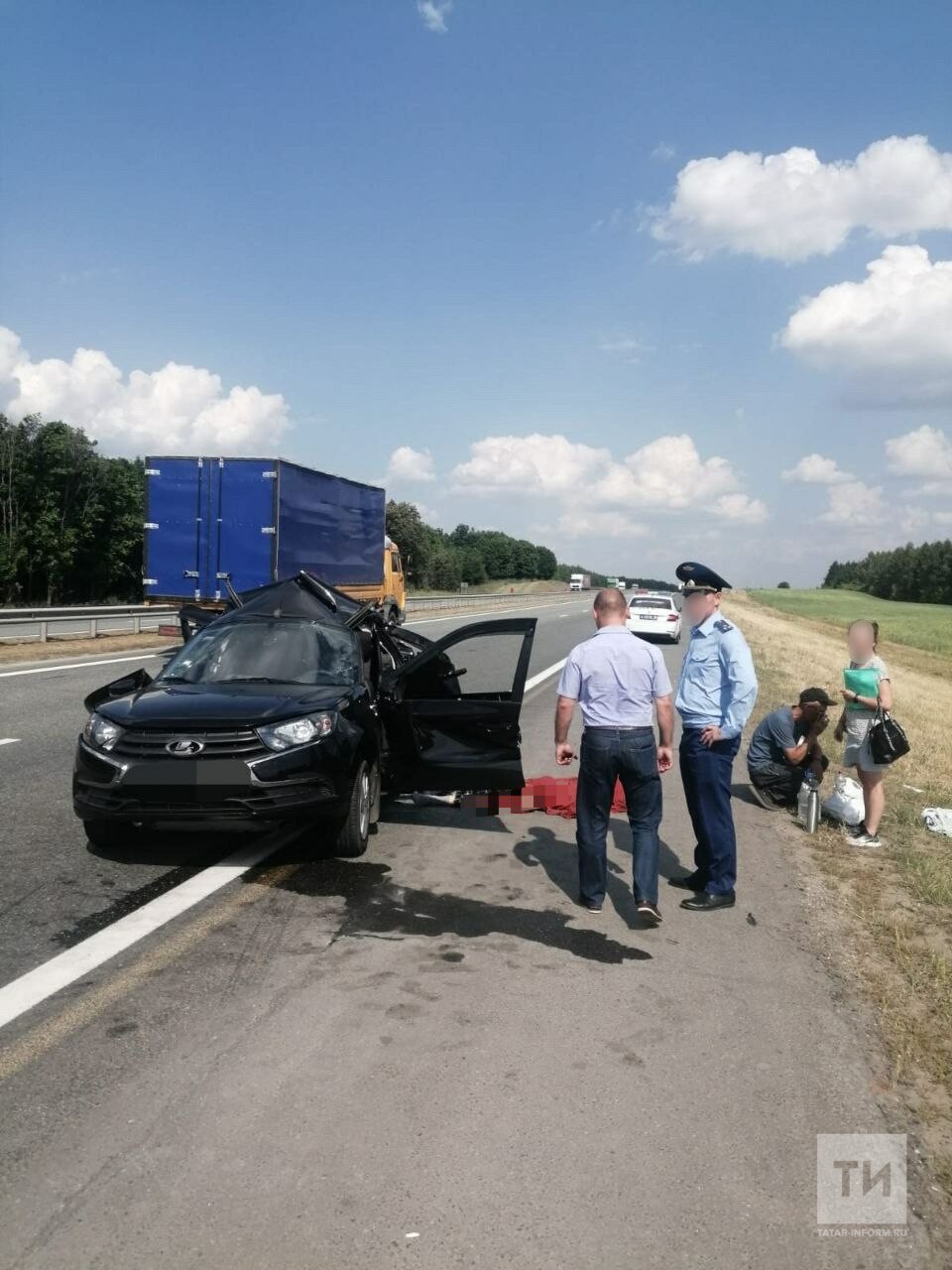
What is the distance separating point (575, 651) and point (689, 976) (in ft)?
5.80

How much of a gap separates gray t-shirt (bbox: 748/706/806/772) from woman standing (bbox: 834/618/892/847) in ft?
3.56

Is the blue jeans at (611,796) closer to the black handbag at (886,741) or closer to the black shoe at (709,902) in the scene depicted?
the black shoe at (709,902)

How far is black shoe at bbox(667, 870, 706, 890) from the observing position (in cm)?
600

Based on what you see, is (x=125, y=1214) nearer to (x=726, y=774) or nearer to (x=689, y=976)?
(x=689, y=976)

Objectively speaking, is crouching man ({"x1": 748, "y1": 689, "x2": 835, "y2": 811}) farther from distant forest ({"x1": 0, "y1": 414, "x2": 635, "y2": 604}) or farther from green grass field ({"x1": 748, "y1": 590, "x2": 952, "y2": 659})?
distant forest ({"x1": 0, "y1": 414, "x2": 635, "y2": 604})

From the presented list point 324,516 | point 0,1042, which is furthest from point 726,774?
point 324,516

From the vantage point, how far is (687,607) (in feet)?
19.9

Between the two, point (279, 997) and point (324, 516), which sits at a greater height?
point (324, 516)

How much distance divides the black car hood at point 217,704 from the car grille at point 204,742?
5 centimetres

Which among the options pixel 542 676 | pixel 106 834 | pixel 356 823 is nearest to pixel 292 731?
pixel 356 823

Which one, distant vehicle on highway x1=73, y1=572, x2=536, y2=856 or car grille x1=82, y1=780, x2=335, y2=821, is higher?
distant vehicle on highway x1=73, y1=572, x2=536, y2=856

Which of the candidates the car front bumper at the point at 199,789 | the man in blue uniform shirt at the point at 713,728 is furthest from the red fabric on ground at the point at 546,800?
the car front bumper at the point at 199,789

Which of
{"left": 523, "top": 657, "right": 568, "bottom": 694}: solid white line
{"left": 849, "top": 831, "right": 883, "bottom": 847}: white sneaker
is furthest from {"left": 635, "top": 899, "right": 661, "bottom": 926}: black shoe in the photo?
{"left": 523, "top": 657, "right": 568, "bottom": 694}: solid white line

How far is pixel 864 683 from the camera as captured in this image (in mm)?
7125
